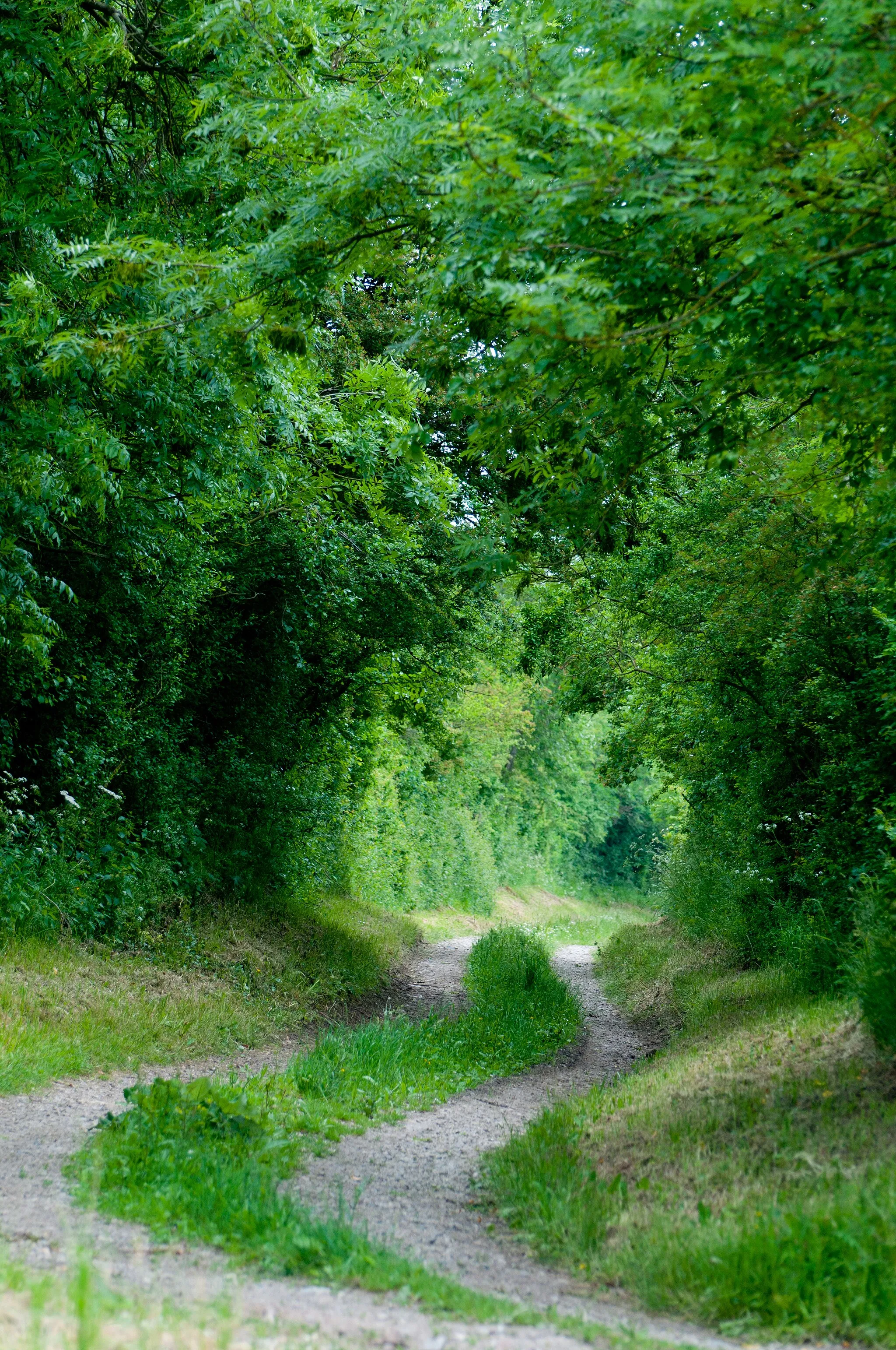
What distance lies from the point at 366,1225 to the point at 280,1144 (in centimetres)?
117

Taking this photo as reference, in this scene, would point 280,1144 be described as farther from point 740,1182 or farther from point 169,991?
point 169,991

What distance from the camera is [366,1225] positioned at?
4.66m

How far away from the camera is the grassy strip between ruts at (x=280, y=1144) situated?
415 centimetres

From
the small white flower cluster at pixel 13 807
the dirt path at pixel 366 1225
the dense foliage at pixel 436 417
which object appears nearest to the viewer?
the dirt path at pixel 366 1225

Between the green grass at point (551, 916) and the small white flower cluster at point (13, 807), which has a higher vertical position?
the green grass at point (551, 916)

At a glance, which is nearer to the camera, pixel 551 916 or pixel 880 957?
pixel 880 957

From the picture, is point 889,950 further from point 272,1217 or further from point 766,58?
point 766,58

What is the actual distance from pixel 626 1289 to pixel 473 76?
18.5ft

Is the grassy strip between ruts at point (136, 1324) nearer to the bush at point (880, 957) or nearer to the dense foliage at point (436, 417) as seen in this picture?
the bush at point (880, 957)

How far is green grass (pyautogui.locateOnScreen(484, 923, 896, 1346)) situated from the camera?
3.82 metres

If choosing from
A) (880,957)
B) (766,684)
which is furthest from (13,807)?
(880,957)

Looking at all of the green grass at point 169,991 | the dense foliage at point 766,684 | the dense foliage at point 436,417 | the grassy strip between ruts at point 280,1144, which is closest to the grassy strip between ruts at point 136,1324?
the grassy strip between ruts at point 280,1144

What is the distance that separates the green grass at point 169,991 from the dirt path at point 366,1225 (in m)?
0.30

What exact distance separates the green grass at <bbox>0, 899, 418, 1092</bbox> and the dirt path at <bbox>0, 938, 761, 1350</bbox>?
304 mm
